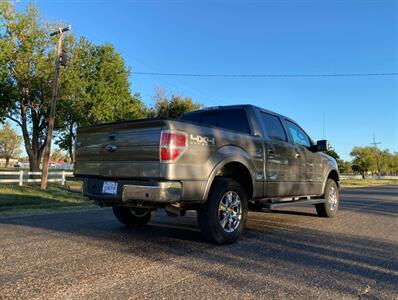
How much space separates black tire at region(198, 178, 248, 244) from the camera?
217 inches

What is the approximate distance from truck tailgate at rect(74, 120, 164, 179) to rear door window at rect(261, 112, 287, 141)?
2.62m

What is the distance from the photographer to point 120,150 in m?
5.55

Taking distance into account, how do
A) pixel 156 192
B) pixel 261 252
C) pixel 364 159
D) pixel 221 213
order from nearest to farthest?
pixel 156 192
pixel 261 252
pixel 221 213
pixel 364 159

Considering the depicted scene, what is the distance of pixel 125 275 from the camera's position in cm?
406

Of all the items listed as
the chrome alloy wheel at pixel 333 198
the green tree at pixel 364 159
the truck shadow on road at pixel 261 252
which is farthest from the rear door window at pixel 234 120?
the green tree at pixel 364 159

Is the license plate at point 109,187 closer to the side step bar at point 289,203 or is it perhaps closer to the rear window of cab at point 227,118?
the rear window of cab at point 227,118

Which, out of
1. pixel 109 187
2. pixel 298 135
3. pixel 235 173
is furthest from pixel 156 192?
pixel 298 135

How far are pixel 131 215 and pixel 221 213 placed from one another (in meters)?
1.99

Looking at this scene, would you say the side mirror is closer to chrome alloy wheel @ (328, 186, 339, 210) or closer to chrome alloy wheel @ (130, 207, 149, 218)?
chrome alloy wheel @ (328, 186, 339, 210)

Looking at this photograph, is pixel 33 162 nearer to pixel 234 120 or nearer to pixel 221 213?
pixel 234 120

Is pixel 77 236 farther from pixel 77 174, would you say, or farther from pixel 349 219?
pixel 349 219

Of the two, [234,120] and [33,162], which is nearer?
[234,120]

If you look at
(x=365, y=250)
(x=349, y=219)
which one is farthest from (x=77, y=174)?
(x=349, y=219)

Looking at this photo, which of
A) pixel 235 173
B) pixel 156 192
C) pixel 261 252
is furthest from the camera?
pixel 235 173
